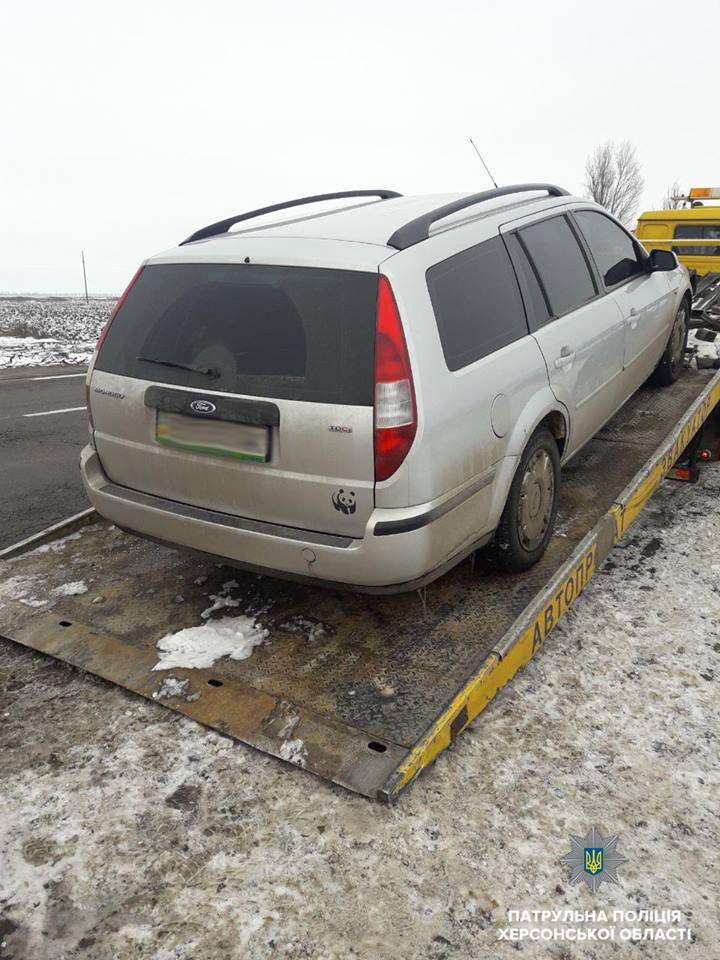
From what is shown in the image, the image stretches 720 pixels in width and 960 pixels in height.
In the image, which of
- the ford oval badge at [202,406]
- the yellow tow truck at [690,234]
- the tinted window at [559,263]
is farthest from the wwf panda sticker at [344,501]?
the yellow tow truck at [690,234]

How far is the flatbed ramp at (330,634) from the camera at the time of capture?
100.0 inches

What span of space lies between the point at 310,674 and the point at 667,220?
10939 millimetres

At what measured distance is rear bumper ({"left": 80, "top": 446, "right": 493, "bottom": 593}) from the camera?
8.66ft

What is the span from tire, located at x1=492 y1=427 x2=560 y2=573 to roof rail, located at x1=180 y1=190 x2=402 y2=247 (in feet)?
5.47

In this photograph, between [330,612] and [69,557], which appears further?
[69,557]

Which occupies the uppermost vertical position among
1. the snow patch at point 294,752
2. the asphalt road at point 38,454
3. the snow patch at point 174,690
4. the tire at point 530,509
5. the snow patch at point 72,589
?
the tire at point 530,509

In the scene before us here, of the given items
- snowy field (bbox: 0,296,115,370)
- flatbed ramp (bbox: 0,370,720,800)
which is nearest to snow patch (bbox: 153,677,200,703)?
flatbed ramp (bbox: 0,370,720,800)

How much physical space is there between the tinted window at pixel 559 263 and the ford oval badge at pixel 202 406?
69.3 inches

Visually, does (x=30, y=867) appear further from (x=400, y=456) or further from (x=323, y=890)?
(x=400, y=456)

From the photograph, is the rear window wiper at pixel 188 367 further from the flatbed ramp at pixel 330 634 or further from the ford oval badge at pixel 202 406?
the flatbed ramp at pixel 330 634

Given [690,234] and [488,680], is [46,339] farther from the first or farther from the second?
[488,680]

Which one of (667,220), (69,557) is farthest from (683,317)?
(667,220)

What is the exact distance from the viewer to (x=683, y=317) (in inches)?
220

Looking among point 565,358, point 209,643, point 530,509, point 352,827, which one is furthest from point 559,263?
point 352,827
